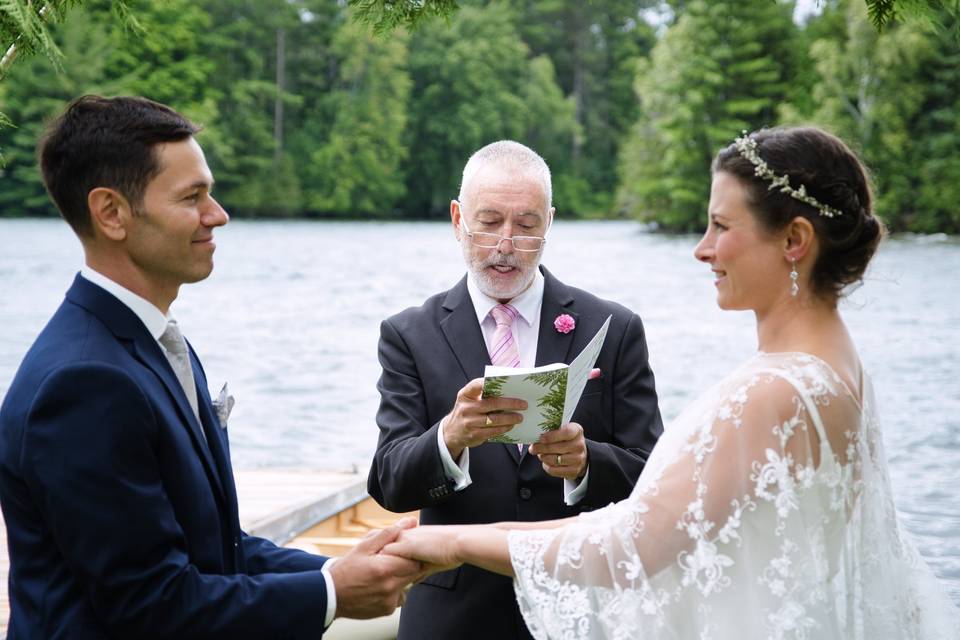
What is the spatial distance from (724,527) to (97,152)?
1620mm

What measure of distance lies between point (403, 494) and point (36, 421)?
4.35 feet

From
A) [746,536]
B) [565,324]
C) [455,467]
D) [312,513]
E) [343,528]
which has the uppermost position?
[565,324]

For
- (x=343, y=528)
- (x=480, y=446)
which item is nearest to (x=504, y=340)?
(x=480, y=446)

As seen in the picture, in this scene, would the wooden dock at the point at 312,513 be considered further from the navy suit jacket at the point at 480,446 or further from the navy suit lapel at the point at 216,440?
the navy suit lapel at the point at 216,440

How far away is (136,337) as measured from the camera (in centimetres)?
252

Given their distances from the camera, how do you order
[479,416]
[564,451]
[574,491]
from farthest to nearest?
[574,491] → [564,451] → [479,416]

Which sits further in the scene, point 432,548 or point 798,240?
point 432,548

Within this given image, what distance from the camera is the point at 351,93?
61188 mm

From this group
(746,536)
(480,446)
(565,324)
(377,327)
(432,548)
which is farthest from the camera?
(377,327)

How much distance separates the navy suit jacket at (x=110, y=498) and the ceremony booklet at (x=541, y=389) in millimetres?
805

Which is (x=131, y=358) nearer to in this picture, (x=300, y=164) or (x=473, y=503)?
(x=473, y=503)

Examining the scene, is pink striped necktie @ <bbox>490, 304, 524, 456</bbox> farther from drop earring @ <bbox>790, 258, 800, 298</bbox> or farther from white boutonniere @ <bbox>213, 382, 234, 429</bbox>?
drop earring @ <bbox>790, 258, 800, 298</bbox>

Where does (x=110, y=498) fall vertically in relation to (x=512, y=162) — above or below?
below

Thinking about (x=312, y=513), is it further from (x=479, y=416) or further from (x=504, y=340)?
(x=479, y=416)
